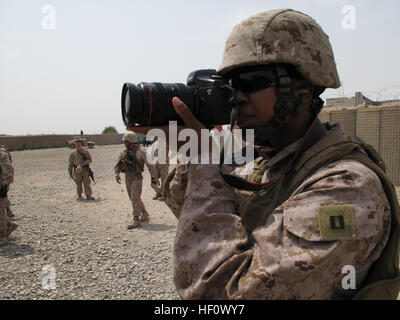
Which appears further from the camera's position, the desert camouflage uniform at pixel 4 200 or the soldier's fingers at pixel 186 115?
the desert camouflage uniform at pixel 4 200

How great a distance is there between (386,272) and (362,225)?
0.23 meters

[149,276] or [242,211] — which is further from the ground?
[242,211]

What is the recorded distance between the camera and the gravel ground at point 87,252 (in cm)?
416

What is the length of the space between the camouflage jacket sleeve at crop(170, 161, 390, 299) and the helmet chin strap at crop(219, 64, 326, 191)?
0.29 feet

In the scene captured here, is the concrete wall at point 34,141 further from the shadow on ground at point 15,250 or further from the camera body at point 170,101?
the camera body at point 170,101

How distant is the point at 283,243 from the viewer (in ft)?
3.28

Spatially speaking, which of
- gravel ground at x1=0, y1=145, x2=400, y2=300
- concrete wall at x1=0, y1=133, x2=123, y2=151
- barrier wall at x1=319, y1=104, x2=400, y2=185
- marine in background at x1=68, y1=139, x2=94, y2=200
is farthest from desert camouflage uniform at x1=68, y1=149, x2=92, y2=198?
concrete wall at x1=0, y1=133, x2=123, y2=151

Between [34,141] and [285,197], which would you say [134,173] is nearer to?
[285,197]

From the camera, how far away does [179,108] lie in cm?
126

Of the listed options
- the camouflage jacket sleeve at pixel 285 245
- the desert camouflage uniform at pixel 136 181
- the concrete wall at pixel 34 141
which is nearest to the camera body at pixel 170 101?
the camouflage jacket sleeve at pixel 285 245

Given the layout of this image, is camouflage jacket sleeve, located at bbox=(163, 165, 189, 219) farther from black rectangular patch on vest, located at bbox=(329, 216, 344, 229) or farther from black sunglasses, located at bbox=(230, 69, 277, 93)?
black rectangular patch on vest, located at bbox=(329, 216, 344, 229)

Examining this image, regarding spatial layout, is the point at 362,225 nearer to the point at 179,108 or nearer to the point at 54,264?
the point at 179,108

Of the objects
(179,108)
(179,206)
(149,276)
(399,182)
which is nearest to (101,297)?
(149,276)

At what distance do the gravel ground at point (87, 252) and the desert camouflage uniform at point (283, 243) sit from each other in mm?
3035
